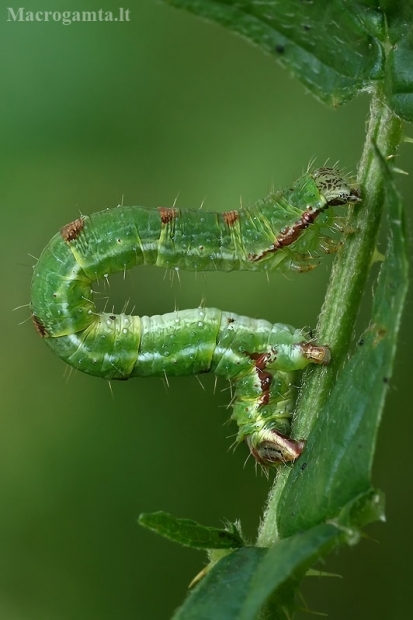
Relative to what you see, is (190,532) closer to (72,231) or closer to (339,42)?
(72,231)

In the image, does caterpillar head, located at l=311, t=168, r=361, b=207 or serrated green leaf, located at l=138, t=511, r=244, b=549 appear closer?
serrated green leaf, located at l=138, t=511, r=244, b=549

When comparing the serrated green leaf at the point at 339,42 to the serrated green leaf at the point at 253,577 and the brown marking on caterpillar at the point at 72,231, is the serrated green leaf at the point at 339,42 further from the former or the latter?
the serrated green leaf at the point at 253,577

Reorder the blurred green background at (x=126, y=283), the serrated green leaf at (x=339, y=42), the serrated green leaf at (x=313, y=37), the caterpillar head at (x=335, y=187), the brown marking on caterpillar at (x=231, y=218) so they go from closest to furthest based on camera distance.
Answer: the serrated green leaf at (x=313, y=37), the serrated green leaf at (x=339, y=42), the caterpillar head at (x=335, y=187), the brown marking on caterpillar at (x=231, y=218), the blurred green background at (x=126, y=283)

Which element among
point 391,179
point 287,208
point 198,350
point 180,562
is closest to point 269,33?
point 391,179

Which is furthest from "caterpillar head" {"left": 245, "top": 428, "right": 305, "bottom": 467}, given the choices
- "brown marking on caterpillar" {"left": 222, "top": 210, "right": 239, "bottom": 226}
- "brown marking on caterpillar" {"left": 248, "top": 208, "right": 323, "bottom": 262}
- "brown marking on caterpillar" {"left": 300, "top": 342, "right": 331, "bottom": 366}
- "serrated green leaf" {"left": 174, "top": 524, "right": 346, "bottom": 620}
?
"brown marking on caterpillar" {"left": 222, "top": 210, "right": 239, "bottom": 226}

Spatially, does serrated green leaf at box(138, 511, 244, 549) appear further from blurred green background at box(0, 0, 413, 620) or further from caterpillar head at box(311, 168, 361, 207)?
blurred green background at box(0, 0, 413, 620)

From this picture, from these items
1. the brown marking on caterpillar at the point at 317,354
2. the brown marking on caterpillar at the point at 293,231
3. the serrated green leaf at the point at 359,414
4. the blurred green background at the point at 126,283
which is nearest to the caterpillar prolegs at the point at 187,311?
the brown marking on caterpillar at the point at 293,231
